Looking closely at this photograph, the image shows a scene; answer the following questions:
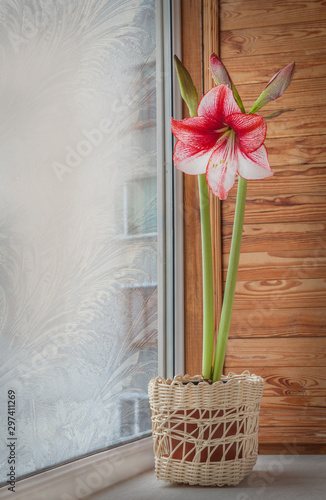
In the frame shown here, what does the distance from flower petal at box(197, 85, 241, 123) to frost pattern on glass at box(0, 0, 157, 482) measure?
220 millimetres

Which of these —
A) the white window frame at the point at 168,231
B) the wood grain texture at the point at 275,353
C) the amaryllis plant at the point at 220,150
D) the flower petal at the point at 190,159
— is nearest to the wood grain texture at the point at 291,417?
the wood grain texture at the point at 275,353

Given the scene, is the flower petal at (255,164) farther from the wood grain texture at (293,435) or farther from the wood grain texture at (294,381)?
the wood grain texture at (293,435)

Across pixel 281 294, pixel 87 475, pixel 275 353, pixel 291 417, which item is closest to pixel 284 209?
pixel 281 294

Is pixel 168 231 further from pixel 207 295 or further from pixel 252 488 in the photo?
pixel 252 488

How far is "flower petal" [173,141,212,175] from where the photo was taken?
1063 mm

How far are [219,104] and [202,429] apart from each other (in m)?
0.59

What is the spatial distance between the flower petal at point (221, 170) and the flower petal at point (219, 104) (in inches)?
2.5

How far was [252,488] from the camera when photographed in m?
1.02

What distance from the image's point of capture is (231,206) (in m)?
1.44

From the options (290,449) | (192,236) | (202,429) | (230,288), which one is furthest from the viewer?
(192,236)

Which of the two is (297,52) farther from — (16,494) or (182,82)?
(16,494)

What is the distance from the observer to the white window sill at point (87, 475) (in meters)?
0.87

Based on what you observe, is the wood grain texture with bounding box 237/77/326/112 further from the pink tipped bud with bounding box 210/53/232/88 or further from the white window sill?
the white window sill

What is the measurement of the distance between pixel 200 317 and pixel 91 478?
20.5 inches
